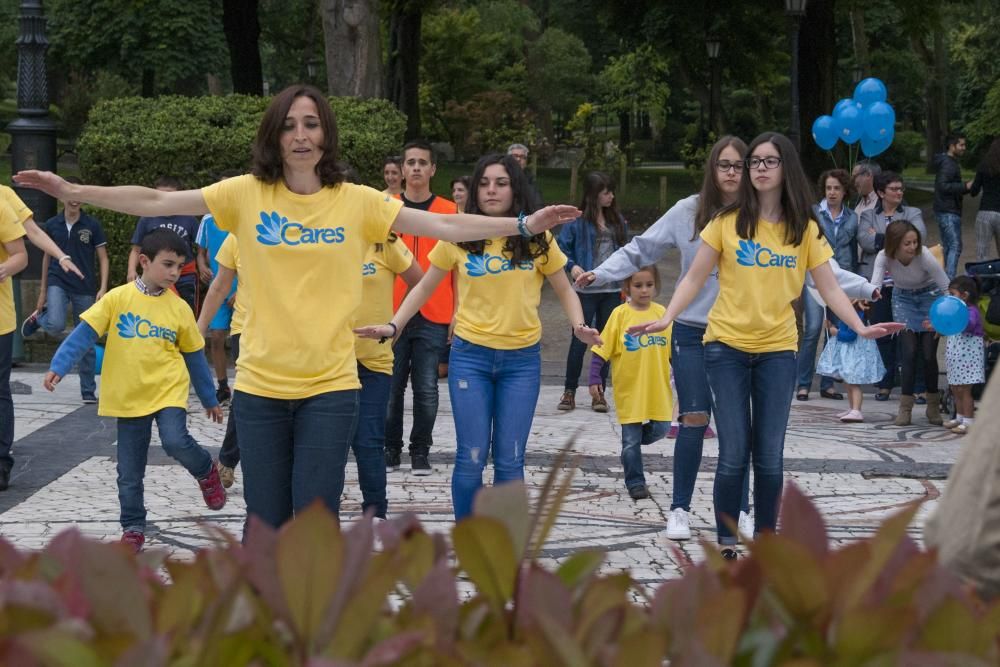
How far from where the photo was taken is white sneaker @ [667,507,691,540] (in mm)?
7086

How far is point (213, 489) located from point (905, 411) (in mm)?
5698

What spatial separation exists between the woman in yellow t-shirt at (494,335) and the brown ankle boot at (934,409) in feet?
16.2

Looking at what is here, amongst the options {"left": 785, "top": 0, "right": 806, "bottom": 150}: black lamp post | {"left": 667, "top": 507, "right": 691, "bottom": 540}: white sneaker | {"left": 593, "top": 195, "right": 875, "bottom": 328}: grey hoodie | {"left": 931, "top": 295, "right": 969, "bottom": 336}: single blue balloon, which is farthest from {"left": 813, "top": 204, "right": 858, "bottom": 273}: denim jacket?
{"left": 667, "top": 507, "right": 691, "bottom": 540}: white sneaker

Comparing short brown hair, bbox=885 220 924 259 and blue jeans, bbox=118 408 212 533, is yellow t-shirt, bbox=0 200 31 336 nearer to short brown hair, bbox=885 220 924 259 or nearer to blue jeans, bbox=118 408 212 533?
blue jeans, bbox=118 408 212 533

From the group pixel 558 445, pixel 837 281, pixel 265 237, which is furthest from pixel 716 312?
pixel 558 445

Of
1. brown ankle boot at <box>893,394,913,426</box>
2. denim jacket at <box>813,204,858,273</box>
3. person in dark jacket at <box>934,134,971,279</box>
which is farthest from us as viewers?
person in dark jacket at <box>934,134,971,279</box>

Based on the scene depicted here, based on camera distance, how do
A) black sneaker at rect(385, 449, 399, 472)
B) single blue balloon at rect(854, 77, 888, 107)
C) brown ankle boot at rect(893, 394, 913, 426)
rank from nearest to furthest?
black sneaker at rect(385, 449, 399, 472)
brown ankle boot at rect(893, 394, 913, 426)
single blue balloon at rect(854, 77, 888, 107)

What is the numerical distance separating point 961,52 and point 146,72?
41.2m

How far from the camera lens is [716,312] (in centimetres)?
645

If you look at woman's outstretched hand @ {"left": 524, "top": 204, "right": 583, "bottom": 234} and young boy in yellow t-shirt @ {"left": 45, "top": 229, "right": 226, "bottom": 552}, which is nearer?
woman's outstretched hand @ {"left": 524, "top": 204, "right": 583, "bottom": 234}

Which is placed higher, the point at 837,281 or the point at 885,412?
the point at 837,281

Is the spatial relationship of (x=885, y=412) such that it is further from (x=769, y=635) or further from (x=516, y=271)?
(x=769, y=635)

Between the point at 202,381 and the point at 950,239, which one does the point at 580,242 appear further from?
the point at 950,239

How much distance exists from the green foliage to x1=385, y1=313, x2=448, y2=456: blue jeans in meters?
6.65
